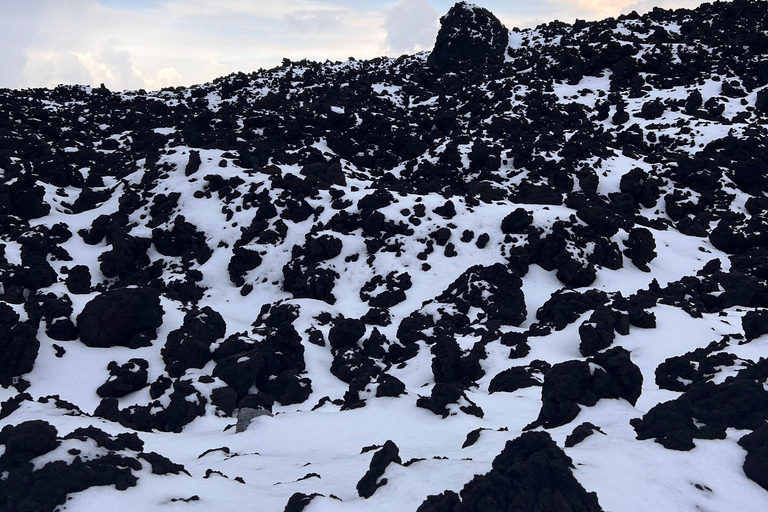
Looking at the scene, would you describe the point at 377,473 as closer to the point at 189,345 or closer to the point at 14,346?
the point at 189,345

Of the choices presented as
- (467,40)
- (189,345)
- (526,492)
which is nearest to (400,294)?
(189,345)

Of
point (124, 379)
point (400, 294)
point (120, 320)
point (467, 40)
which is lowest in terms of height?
point (124, 379)

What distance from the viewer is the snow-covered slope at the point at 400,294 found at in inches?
535

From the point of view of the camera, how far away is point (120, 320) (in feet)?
92.5

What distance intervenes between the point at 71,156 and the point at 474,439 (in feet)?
188

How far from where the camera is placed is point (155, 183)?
51000 millimetres

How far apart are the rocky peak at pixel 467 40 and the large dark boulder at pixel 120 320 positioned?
3190 inches

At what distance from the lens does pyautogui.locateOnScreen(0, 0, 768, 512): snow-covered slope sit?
13578 millimetres

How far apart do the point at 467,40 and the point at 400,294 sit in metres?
75.7

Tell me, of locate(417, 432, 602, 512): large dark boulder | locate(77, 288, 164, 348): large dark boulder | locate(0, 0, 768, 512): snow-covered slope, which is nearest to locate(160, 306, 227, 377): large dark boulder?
locate(0, 0, 768, 512): snow-covered slope

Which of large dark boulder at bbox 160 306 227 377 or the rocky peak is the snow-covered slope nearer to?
large dark boulder at bbox 160 306 227 377

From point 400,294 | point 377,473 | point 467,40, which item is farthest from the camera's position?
point 467,40

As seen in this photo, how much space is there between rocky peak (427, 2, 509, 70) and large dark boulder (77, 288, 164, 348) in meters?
81.0

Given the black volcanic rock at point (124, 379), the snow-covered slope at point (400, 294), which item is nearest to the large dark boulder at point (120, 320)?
the snow-covered slope at point (400, 294)
